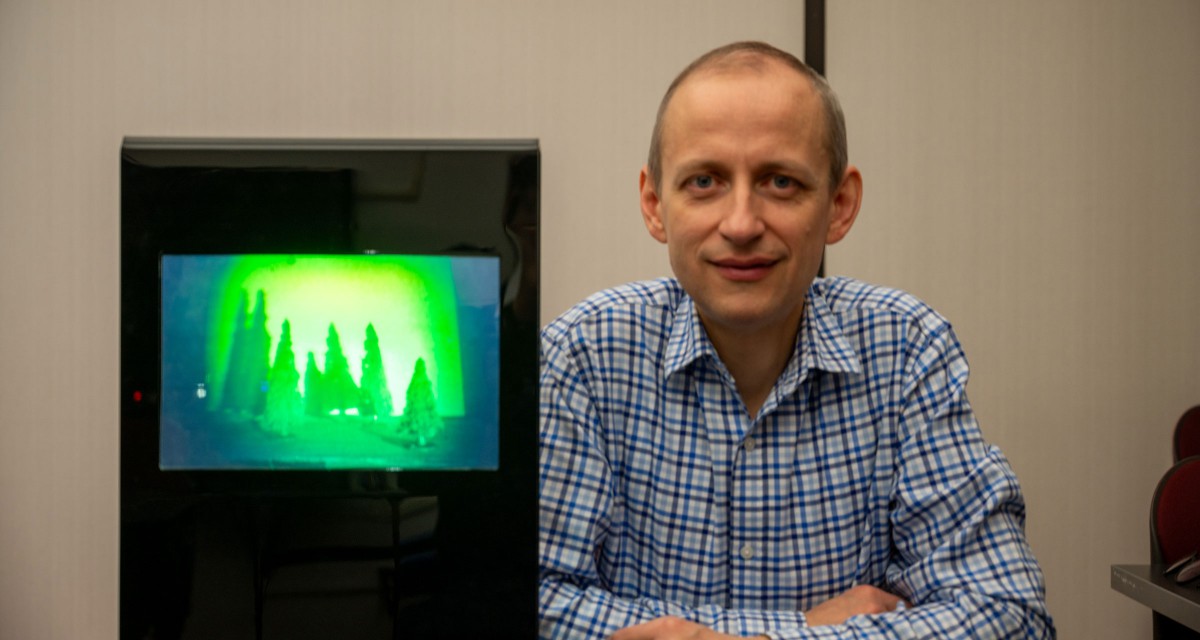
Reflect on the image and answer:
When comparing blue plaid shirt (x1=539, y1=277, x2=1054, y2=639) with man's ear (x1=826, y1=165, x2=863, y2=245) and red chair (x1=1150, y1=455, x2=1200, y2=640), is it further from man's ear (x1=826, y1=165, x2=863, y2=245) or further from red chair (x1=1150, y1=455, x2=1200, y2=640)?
red chair (x1=1150, y1=455, x2=1200, y2=640)

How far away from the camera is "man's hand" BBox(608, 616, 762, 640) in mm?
1110

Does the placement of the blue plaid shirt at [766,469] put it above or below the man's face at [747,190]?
below

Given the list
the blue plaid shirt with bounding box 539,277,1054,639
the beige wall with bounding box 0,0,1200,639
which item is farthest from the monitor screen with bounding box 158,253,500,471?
the beige wall with bounding box 0,0,1200,639

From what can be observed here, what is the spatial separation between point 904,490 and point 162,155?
92 cm

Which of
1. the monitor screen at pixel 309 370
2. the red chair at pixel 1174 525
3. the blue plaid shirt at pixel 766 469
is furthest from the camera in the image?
the red chair at pixel 1174 525

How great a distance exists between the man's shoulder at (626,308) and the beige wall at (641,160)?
1135 mm

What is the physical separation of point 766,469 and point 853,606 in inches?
7.6

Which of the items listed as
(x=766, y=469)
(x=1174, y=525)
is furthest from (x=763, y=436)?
(x=1174, y=525)

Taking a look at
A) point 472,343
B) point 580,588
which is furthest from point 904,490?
point 472,343

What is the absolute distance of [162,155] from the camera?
1.01 metres

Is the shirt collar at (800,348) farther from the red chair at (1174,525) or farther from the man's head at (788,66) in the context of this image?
the red chair at (1174,525)

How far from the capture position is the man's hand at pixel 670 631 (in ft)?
3.64

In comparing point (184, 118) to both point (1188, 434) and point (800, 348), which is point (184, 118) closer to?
Result: point (800, 348)

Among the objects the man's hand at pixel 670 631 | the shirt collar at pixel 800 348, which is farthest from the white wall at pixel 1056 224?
A: the man's hand at pixel 670 631
